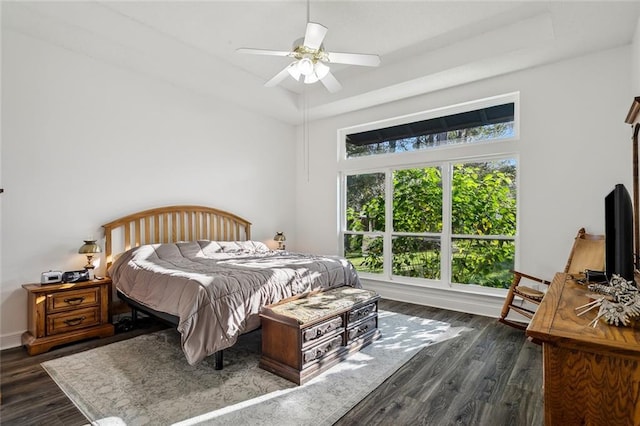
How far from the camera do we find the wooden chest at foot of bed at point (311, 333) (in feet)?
7.90

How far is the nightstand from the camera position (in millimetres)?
2902

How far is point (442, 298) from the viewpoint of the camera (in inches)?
175

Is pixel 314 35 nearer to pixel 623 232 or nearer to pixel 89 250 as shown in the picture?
pixel 623 232

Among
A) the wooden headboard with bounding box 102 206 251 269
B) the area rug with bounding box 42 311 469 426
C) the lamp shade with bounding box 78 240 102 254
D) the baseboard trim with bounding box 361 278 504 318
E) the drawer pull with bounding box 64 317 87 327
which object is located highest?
the wooden headboard with bounding box 102 206 251 269

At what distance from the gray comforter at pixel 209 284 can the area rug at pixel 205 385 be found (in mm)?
286

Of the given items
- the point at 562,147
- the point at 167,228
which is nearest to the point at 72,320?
the point at 167,228

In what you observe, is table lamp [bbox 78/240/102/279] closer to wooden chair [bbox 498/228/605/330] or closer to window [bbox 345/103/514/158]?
window [bbox 345/103/514/158]

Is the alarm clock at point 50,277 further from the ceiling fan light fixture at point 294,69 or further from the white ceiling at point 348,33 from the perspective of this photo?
the ceiling fan light fixture at point 294,69

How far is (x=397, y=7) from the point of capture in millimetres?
3068

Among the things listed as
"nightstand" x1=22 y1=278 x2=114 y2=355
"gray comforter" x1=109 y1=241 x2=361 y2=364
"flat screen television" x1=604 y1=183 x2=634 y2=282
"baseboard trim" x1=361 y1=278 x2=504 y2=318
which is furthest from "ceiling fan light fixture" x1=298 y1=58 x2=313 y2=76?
"baseboard trim" x1=361 y1=278 x2=504 y2=318

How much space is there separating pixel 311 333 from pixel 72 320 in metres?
2.37

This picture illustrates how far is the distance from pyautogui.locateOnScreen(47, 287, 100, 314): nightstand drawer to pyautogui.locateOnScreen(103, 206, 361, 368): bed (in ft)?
0.77

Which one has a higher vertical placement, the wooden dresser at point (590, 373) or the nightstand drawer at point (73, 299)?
the wooden dresser at point (590, 373)

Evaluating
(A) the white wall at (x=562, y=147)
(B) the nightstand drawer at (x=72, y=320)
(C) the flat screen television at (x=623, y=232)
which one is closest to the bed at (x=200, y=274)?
(B) the nightstand drawer at (x=72, y=320)
